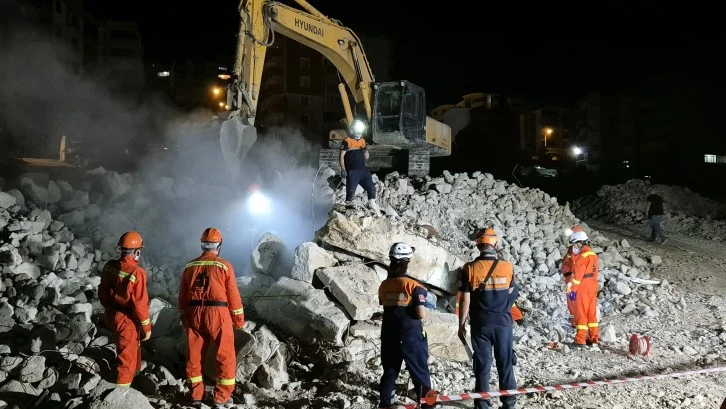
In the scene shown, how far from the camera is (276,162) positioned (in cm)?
1128

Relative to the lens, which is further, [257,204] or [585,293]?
[257,204]

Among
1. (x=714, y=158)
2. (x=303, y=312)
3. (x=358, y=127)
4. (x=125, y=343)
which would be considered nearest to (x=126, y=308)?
(x=125, y=343)

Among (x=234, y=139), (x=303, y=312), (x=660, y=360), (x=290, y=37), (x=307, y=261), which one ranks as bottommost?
(x=660, y=360)

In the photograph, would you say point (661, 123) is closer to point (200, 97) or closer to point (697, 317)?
point (697, 317)

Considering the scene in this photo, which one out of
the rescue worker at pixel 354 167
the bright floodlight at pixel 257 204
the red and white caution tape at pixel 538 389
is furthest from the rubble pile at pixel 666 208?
the bright floodlight at pixel 257 204

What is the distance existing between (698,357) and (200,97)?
50860 mm

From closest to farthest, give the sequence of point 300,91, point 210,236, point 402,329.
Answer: point 402,329 < point 210,236 < point 300,91

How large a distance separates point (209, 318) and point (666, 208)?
1614 cm

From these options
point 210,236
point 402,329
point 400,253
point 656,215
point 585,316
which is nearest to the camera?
point 402,329

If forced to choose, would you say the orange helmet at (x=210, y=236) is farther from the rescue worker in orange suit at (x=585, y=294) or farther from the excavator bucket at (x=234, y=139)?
the rescue worker in orange suit at (x=585, y=294)

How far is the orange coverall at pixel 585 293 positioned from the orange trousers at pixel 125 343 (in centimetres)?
480

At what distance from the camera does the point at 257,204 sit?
8.71 m

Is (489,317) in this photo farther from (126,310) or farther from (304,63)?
(304,63)

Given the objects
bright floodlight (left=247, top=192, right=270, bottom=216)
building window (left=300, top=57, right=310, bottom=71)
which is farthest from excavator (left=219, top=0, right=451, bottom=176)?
building window (left=300, top=57, right=310, bottom=71)
